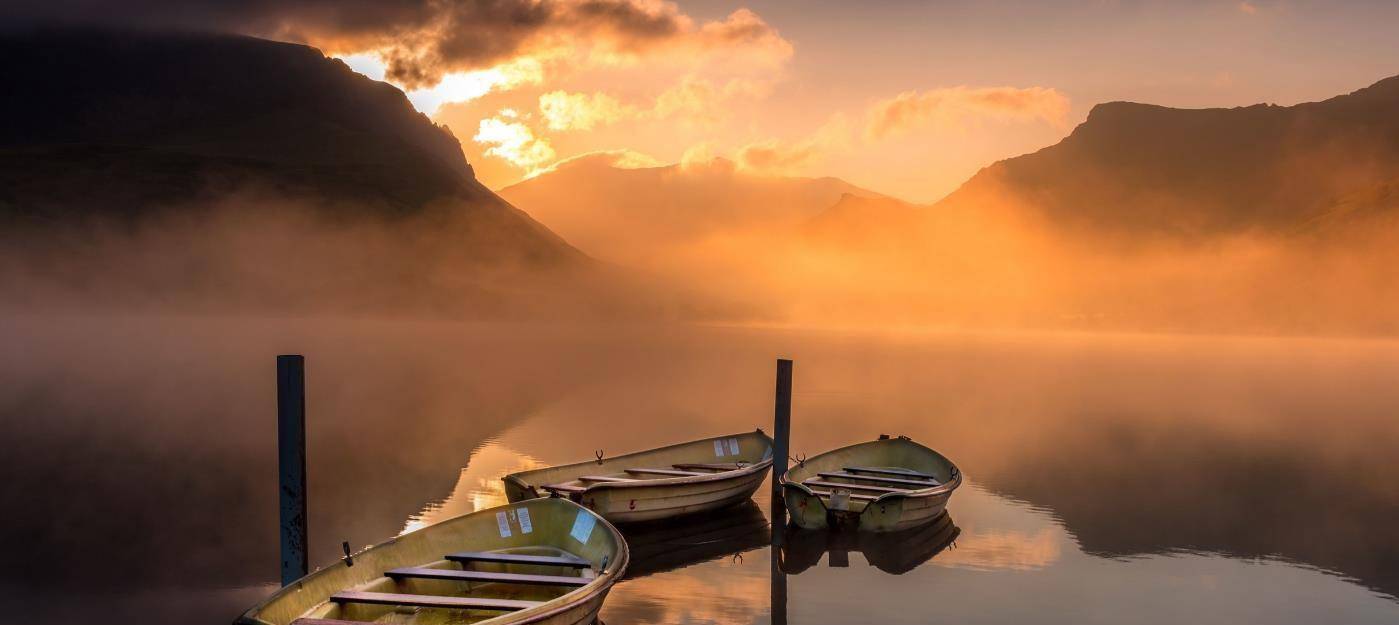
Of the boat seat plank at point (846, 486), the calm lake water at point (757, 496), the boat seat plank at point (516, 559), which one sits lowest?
the calm lake water at point (757, 496)

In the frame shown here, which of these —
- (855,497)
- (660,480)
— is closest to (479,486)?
(660,480)

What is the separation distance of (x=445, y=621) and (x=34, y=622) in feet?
28.4

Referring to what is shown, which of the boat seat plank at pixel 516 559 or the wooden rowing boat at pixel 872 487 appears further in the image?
the wooden rowing boat at pixel 872 487

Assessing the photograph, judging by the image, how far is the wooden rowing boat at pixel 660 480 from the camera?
Answer: 62.6 feet

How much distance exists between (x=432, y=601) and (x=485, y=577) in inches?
53.9

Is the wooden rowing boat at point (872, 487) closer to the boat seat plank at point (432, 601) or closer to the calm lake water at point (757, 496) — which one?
the calm lake water at point (757, 496)

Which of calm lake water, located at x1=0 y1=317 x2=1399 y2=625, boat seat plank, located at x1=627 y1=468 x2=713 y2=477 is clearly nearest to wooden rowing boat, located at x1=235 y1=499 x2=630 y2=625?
calm lake water, located at x1=0 y1=317 x2=1399 y2=625

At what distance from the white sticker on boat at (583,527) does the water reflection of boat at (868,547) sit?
5.51m

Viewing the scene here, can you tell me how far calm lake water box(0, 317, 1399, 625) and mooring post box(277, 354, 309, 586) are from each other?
2.39m

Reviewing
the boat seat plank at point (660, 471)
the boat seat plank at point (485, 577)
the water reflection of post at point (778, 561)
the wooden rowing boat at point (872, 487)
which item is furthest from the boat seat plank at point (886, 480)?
the boat seat plank at point (485, 577)

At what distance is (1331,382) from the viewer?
83125 millimetres

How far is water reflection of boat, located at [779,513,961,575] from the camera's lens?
19.1 m

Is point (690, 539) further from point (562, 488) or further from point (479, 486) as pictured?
point (479, 486)

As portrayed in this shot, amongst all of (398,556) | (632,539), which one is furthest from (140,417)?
(398,556)
